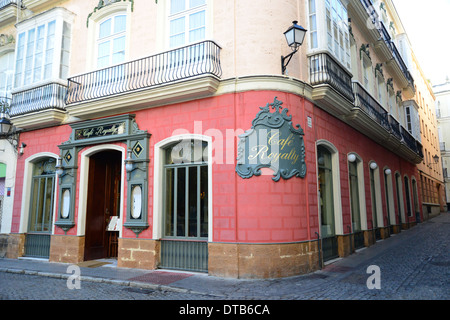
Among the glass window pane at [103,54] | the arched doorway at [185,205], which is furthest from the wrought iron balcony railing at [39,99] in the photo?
the arched doorway at [185,205]

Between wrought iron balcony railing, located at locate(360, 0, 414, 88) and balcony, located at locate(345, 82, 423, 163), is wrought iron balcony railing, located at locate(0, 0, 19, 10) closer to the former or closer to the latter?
balcony, located at locate(345, 82, 423, 163)

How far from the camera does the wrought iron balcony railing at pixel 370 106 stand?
11372 mm

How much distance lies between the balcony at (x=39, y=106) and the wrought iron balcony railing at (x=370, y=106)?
30.9 feet

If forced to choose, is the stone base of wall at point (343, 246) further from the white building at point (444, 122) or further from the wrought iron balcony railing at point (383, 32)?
the white building at point (444, 122)

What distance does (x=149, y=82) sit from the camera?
8727 millimetres

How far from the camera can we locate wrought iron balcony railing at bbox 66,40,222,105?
8.02m

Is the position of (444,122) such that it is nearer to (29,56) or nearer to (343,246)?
(343,246)

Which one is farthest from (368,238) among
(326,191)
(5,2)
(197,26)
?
(5,2)

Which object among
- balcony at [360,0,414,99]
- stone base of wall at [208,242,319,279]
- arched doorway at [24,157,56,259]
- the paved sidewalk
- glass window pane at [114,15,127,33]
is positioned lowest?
the paved sidewalk

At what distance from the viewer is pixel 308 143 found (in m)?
8.52

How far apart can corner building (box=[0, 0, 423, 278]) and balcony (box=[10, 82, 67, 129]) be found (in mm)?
56

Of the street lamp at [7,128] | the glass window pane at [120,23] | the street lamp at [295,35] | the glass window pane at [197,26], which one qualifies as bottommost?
the street lamp at [7,128]

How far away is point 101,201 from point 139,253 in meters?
2.84

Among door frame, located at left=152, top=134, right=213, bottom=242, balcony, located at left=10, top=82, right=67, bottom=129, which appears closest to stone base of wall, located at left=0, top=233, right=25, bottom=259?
balcony, located at left=10, top=82, right=67, bottom=129
